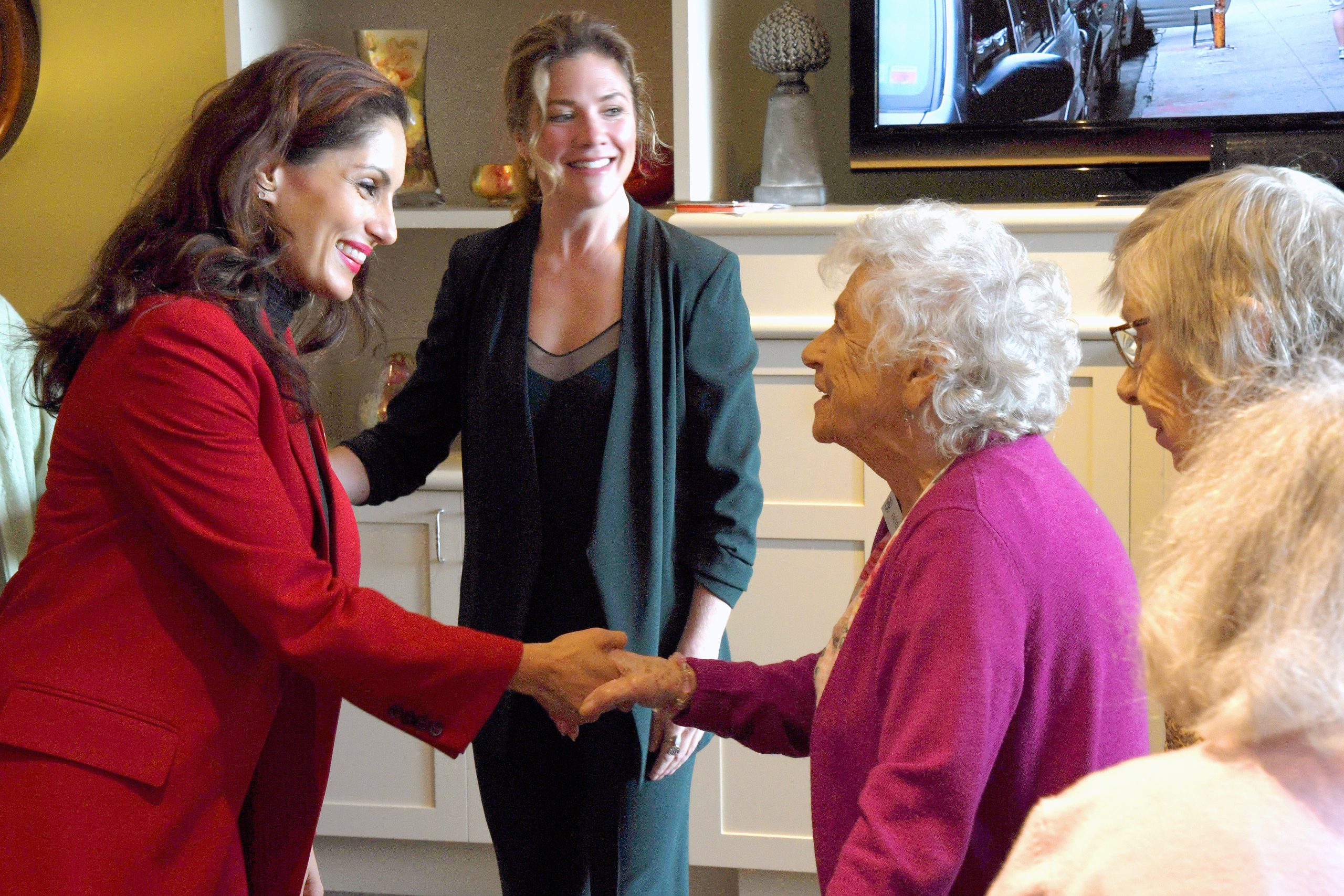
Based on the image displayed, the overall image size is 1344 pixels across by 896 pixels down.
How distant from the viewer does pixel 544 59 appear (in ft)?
5.73

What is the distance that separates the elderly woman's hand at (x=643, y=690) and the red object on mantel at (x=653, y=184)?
1.32 meters

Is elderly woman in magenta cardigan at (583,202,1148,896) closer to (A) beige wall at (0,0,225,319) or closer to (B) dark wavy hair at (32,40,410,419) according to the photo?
(B) dark wavy hair at (32,40,410,419)

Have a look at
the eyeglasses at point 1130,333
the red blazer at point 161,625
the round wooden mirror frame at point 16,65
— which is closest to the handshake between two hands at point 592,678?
the red blazer at point 161,625

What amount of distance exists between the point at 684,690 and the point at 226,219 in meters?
0.71

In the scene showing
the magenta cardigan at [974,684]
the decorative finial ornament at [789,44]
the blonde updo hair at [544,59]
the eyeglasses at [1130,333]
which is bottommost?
the magenta cardigan at [974,684]

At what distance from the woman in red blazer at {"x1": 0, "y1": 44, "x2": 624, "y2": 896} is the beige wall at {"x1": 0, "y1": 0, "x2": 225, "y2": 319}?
1625 mm

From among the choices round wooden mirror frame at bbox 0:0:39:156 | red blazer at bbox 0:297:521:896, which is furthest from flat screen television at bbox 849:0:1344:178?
round wooden mirror frame at bbox 0:0:39:156

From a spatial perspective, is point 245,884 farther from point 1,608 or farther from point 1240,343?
point 1240,343

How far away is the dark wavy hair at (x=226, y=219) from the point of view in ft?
4.06

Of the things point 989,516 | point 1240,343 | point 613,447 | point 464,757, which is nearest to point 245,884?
point 613,447

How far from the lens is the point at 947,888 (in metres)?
1.01

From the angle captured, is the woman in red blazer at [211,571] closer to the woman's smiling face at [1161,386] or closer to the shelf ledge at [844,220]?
the woman's smiling face at [1161,386]

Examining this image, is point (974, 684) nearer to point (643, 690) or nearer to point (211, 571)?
point (643, 690)

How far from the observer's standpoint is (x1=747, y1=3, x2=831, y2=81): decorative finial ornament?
2.39 meters
